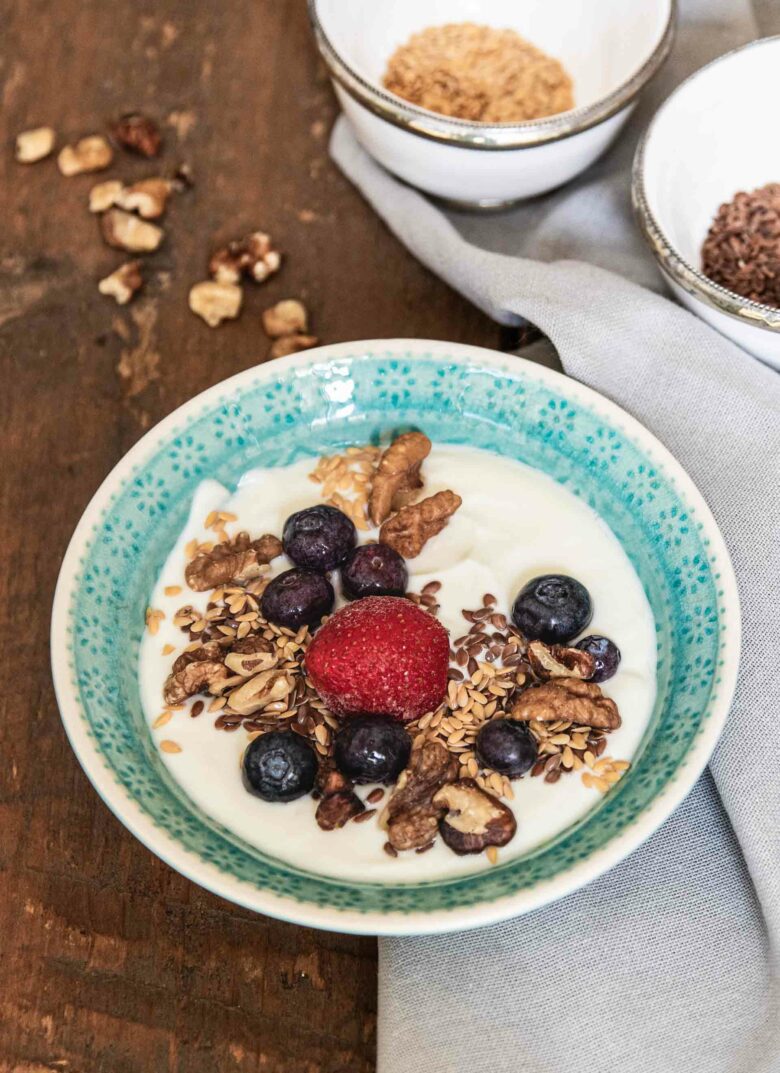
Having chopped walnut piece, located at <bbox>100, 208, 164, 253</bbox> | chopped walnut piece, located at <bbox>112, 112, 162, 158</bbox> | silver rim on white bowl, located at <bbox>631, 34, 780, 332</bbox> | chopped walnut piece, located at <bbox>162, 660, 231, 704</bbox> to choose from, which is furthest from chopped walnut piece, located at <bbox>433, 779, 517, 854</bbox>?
chopped walnut piece, located at <bbox>112, 112, 162, 158</bbox>

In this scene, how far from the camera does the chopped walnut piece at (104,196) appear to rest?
1.40 meters

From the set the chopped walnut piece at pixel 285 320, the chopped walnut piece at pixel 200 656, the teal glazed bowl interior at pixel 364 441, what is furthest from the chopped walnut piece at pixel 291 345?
the chopped walnut piece at pixel 200 656

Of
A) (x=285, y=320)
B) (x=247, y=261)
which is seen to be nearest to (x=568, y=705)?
(x=285, y=320)

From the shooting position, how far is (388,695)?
912 mm

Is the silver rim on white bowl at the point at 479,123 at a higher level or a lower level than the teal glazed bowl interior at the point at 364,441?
higher

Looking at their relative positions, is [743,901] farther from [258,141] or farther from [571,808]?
[258,141]

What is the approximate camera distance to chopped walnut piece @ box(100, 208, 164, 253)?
137 centimetres

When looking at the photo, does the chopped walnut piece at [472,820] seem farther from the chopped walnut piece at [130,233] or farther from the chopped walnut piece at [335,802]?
the chopped walnut piece at [130,233]

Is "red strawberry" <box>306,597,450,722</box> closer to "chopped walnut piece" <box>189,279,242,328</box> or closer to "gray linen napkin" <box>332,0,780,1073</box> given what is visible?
"gray linen napkin" <box>332,0,780,1073</box>

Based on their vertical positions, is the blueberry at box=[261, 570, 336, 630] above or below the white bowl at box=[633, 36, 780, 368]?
below

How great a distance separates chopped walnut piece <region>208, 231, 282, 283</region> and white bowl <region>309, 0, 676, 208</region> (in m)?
0.17

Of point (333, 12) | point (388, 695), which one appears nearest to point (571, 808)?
Answer: point (388, 695)

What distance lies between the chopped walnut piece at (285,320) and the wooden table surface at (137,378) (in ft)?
0.06

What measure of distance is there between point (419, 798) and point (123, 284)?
2.45ft
